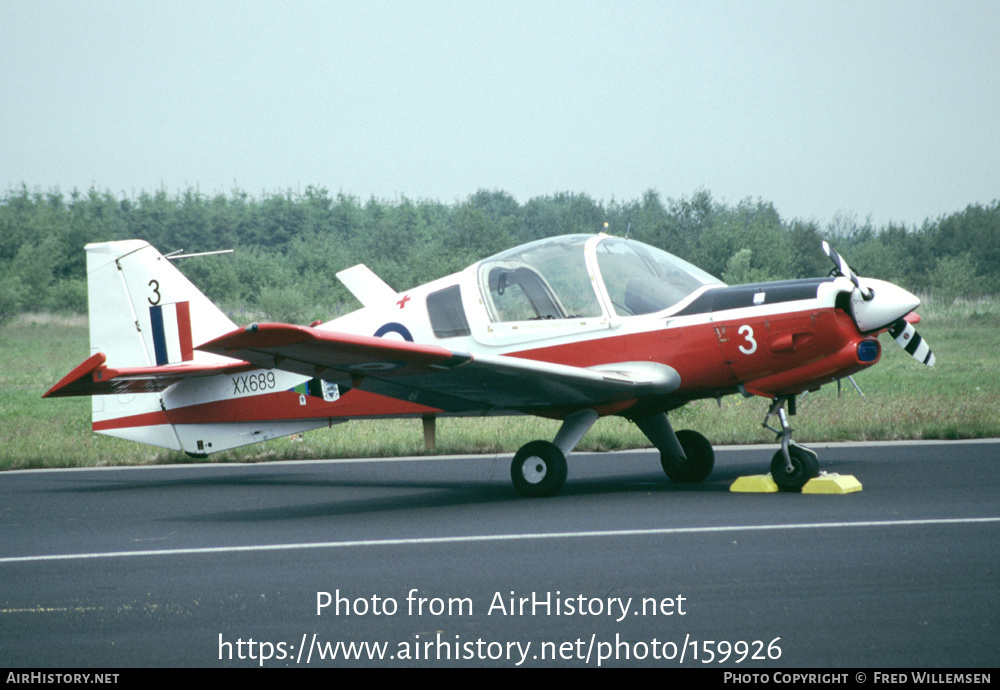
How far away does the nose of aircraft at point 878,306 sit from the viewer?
773 centimetres

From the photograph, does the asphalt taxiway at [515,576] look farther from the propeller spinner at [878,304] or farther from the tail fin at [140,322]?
the propeller spinner at [878,304]

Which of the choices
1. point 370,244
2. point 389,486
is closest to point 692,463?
point 389,486

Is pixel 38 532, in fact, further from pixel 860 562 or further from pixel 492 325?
pixel 860 562

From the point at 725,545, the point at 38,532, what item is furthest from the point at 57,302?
the point at 725,545

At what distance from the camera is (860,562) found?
5430 mm

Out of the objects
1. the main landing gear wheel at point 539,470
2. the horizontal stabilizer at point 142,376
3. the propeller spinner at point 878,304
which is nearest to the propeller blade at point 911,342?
the propeller spinner at point 878,304

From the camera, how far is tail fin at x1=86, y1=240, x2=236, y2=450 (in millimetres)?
10594

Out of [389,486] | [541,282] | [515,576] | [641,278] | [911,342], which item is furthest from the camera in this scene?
[389,486]

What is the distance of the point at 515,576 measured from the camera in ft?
17.6

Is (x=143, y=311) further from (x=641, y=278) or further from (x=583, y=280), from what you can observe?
(x=641, y=278)

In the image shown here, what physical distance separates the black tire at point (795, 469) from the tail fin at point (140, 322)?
6.02 m

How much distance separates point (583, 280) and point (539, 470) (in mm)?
1747

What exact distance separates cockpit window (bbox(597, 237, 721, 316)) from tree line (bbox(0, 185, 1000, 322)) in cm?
2649

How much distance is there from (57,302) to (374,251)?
1829 centimetres
